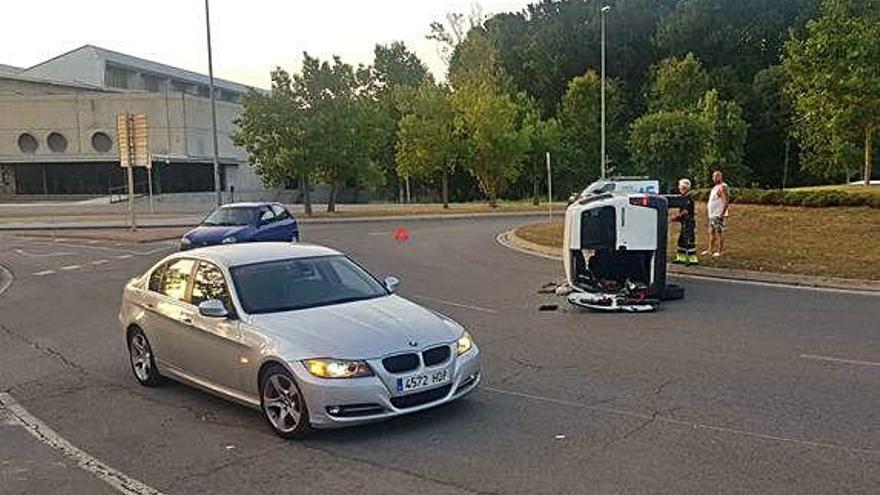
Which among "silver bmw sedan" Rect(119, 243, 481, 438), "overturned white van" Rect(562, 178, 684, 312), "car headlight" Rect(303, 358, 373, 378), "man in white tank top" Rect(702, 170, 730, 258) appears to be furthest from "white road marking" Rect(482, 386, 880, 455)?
"man in white tank top" Rect(702, 170, 730, 258)

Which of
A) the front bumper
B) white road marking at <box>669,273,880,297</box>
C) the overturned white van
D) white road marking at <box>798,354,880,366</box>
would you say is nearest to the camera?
the front bumper

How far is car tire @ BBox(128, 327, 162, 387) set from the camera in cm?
817

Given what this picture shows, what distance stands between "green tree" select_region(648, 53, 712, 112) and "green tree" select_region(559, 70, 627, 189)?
150 inches

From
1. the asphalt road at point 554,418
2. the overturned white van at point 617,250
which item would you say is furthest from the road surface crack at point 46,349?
the overturned white van at point 617,250

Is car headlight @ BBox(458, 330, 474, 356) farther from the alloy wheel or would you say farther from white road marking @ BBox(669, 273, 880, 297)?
white road marking @ BBox(669, 273, 880, 297)

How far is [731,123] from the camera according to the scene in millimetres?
54000

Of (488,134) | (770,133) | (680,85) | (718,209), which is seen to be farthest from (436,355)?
(770,133)

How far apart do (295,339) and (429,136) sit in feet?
135

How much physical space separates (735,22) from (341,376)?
2756 inches

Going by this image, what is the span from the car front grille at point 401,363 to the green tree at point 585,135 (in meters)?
51.5

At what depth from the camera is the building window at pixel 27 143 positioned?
62.9 metres

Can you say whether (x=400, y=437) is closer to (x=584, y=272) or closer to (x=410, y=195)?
(x=584, y=272)

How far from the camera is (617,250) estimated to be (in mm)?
12570

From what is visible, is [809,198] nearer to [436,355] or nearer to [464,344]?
[464,344]
